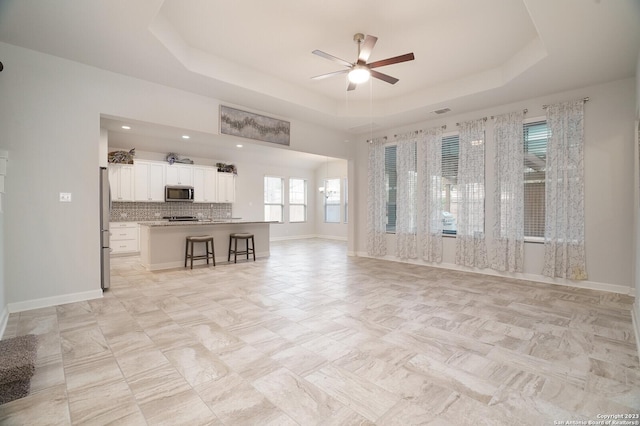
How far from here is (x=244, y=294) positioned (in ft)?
13.3

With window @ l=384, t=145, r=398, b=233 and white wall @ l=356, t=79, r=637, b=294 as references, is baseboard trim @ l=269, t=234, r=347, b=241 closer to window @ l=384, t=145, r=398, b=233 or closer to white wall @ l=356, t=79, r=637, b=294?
window @ l=384, t=145, r=398, b=233

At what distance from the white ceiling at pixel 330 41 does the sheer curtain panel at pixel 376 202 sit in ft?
6.63

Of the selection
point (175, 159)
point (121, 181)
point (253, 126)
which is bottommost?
point (121, 181)

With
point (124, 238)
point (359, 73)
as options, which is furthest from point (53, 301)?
point (359, 73)

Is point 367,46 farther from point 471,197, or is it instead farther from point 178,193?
point 178,193

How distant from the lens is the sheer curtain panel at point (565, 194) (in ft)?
14.7

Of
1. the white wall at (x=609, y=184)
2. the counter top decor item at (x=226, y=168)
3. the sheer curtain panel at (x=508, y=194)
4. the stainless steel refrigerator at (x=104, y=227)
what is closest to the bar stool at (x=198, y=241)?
the stainless steel refrigerator at (x=104, y=227)

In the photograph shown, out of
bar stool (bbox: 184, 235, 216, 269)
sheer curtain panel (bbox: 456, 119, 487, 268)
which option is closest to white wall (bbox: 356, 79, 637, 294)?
sheer curtain panel (bbox: 456, 119, 487, 268)

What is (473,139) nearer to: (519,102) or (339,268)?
(519,102)

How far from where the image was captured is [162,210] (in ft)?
27.3

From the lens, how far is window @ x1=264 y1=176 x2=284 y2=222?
10.8 metres

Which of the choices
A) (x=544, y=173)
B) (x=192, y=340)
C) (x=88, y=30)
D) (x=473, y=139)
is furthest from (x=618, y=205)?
(x=88, y=30)

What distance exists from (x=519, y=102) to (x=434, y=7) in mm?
2901

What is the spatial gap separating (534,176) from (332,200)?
23.8ft
